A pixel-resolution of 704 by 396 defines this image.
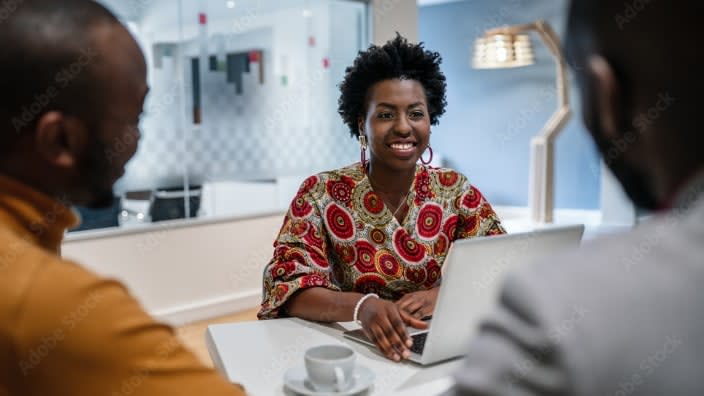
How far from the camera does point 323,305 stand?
1549 millimetres

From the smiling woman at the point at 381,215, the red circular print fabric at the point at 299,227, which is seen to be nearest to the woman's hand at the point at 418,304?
the smiling woman at the point at 381,215

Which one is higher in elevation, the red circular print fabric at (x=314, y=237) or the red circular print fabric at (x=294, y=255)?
the red circular print fabric at (x=314, y=237)

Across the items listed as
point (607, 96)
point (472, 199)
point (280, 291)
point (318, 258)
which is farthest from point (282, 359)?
point (607, 96)

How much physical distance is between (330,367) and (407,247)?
2.53 feet

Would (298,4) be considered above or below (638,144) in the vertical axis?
above

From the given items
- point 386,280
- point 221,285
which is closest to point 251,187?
point 221,285

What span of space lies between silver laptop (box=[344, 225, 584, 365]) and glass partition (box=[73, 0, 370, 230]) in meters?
2.52

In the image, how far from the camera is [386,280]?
68.8 inches

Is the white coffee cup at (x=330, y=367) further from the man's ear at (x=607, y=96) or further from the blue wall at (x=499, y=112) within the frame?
the blue wall at (x=499, y=112)

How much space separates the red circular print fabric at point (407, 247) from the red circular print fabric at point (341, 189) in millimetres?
175

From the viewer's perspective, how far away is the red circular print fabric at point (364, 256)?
1.75 meters

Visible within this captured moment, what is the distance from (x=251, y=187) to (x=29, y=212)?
11.0 ft

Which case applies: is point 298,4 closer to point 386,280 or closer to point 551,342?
point 386,280

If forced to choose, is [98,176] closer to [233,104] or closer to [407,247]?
[407,247]
